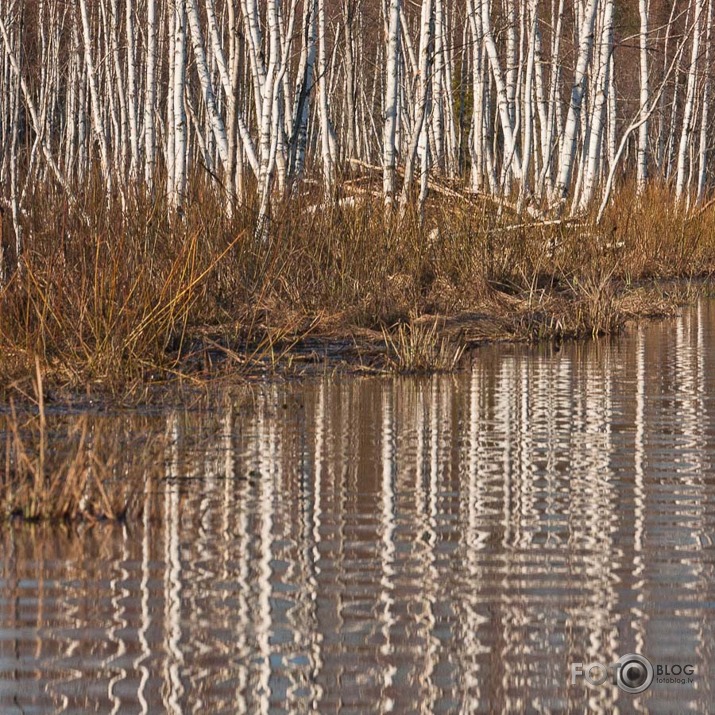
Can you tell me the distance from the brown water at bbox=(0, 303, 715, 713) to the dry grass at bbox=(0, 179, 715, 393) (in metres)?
1.07

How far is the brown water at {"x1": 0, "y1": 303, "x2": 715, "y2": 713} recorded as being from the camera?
2670 millimetres

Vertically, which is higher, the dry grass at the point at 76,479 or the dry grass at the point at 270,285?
the dry grass at the point at 270,285

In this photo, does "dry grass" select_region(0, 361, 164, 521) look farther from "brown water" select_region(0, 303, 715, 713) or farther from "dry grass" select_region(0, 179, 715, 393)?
"dry grass" select_region(0, 179, 715, 393)

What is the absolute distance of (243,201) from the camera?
9.17m

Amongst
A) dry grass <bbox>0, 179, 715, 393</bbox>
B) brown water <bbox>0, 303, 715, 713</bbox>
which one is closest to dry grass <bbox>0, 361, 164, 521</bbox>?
brown water <bbox>0, 303, 715, 713</bbox>

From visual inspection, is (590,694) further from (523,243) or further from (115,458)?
(523,243)

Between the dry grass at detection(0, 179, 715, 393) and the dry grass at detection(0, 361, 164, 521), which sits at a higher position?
the dry grass at detection(0, 179, 715, 393)

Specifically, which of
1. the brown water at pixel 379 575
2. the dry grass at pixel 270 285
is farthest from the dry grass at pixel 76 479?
the dry grass at pixel 270 285

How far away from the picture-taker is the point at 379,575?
134 inches

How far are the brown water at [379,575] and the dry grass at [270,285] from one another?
1067 millimetres

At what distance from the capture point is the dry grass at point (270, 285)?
6863 millimetres

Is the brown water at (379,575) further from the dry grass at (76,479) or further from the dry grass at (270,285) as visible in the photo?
the dry grass at (270,285)

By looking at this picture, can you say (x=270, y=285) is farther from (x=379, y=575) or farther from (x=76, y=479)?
(x=379, y=575)

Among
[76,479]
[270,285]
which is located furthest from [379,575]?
[270,285]
